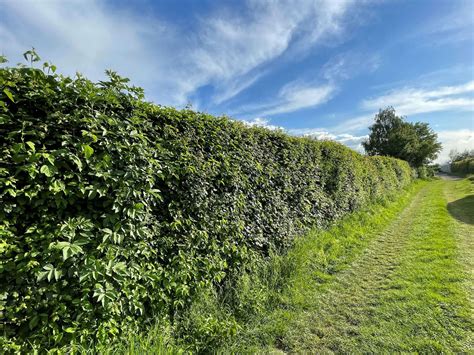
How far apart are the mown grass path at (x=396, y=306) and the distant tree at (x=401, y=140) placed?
29.9 meters

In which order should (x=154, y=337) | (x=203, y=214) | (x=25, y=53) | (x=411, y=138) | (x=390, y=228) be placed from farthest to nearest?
1. (x=411, y=138)
2. (x=390, y=228)
3. (x=203, y=214)
4. (x=154, y=337)
5. (x=25, y=53)

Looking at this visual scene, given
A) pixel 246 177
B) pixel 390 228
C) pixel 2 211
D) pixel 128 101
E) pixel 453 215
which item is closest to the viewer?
pixel 2 211

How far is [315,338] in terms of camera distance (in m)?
2.94

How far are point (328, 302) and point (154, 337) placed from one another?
2587mm

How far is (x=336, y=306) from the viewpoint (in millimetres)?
3551

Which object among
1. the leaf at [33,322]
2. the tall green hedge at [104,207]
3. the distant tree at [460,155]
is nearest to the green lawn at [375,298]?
the tall green hedge at [104,207]

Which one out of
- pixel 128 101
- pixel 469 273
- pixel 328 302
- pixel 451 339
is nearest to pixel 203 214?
pixel 128 101

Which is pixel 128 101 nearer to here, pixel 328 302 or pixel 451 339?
pixel 328 302

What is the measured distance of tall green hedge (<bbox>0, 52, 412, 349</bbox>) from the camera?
1991mm

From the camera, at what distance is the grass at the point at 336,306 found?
2713 mm

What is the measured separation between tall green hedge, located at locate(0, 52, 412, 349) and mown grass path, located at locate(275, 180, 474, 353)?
1398 millimetres

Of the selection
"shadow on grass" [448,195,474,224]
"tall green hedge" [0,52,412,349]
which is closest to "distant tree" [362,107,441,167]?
"shadow on grass" [448,195,474,224]

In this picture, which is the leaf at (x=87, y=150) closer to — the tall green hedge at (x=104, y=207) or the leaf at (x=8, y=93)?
the tall green hedge at (x=104, y=207)

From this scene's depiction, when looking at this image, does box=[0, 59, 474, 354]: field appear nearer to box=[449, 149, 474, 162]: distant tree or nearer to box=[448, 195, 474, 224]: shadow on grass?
box=[448, 195, 474, 224]: shadow on grass
